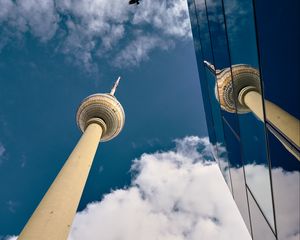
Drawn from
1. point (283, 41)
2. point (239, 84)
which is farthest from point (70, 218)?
point (283, 41)

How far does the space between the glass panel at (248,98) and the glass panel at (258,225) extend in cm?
57

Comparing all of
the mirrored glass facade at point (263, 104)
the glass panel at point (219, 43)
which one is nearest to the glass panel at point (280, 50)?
the mirrored glass facade at point (263, 104)

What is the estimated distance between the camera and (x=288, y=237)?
922cm

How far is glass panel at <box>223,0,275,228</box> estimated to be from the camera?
10.4 meters

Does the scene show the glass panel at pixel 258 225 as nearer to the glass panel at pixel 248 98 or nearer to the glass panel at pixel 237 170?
the glass panel at pixel 248 98

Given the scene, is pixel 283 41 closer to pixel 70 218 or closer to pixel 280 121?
pixel 280 121

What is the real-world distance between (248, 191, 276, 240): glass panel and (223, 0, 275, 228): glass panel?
1.88 feet

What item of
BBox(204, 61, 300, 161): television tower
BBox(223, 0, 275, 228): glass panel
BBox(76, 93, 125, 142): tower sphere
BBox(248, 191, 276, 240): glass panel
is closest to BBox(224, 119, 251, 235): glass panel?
BBox(248, 191, 276, 240): glass panel

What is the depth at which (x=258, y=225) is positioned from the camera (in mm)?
13508

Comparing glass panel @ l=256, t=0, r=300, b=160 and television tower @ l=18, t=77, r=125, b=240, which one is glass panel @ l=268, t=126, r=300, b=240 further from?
television tower @ l=18, t=77, r=125, b=240

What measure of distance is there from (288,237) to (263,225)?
336 centimetres

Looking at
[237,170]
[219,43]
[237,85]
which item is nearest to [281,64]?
[237,85]

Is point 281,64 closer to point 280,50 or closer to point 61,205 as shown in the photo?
point 280,50

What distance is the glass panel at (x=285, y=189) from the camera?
8.13 m
